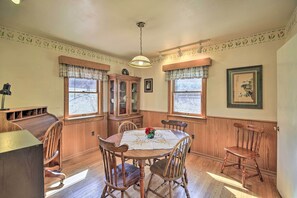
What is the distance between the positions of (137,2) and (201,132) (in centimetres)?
276

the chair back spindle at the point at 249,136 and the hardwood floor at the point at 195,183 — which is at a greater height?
the chair back spindle at the point at 249,136

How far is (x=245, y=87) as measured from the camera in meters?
2.77

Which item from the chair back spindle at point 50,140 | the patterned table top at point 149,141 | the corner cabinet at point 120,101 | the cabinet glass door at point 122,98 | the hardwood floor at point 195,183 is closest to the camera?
the chair back spindle at point 50,140

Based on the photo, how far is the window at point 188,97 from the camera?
3.35 metres

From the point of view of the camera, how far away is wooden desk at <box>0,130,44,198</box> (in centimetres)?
71

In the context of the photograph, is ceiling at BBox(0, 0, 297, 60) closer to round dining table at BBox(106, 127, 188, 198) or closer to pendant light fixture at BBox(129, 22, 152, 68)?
pendant light fixture at BBox(129, 22, 152, 68)

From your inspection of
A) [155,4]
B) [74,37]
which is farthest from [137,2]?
[74,37]

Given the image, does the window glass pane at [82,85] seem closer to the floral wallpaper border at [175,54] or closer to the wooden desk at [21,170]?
the floral wallpaper border at [175,54]

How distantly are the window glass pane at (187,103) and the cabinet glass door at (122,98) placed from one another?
129 centimetres

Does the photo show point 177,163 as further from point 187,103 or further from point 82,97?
point 82,97

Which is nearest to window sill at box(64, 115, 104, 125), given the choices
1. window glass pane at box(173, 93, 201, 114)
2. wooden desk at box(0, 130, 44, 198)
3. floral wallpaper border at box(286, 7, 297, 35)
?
window glass pane at box(173, 93, 201, 114)

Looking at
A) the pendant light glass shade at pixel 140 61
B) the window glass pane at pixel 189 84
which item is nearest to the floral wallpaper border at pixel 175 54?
the window glass pane at pixel 189 84

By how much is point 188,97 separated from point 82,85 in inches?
98.1

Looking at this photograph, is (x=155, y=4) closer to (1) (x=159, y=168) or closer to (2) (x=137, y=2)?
(2) (x=137, y=2)
